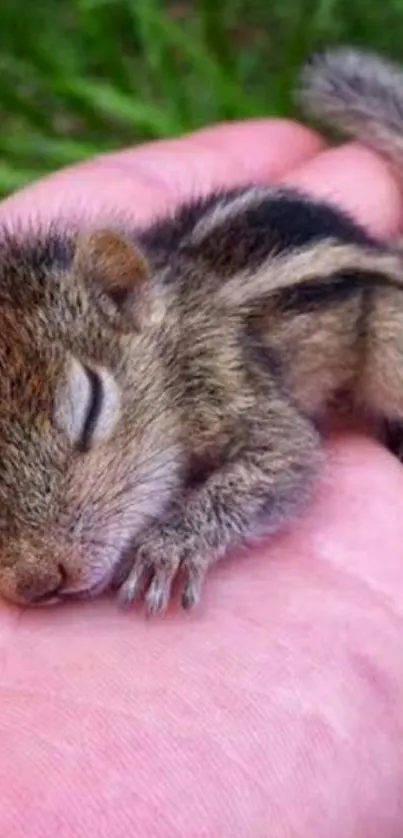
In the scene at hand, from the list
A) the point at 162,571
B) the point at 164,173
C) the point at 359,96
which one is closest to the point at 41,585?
the point at 162,571

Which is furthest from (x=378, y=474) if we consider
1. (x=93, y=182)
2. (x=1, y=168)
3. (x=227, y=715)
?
(x=1, y=168)

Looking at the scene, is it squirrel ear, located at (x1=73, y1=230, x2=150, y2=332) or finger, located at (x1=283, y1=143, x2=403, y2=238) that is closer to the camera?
squirrel ear, located at (x1=73, y1=230, x2=150, y2=332)

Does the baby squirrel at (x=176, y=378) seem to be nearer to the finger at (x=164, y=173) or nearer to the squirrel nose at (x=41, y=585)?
the squirrel nose at (x=41, y=585)

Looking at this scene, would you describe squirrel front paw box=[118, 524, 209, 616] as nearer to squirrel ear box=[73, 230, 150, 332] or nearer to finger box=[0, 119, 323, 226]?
squirrel ear box=[73, 230, 150, 332]

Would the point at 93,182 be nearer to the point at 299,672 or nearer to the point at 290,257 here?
the point at 290,257

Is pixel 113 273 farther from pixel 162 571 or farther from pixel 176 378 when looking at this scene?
pixel 162 571

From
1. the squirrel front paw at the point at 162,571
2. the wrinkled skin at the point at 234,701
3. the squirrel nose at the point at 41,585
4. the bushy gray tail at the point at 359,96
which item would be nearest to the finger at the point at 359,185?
the bushy gray tail at the point at 359,96

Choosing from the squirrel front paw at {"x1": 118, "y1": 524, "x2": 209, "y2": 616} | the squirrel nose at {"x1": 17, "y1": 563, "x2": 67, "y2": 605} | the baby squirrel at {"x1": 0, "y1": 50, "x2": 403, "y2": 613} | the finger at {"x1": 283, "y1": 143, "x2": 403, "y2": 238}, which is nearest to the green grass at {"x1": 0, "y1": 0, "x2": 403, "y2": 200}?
the finger at {"x1": 283, "y1": 143, "x2": 403, "y2": 238}
